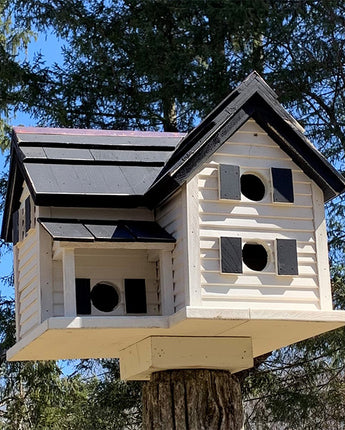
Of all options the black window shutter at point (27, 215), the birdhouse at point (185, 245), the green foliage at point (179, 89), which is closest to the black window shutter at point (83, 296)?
the birdhouse at point (185, 245)

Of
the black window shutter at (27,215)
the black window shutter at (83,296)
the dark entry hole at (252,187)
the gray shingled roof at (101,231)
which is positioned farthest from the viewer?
the black window shutter at (27,215)

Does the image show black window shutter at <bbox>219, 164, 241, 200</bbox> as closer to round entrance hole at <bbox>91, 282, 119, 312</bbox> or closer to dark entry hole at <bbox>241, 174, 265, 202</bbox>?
dark entry hole at <bbox>241, 174, 265, 202</bbox>

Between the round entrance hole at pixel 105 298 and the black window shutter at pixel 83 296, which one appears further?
the round entrance hole at pixel 105 298

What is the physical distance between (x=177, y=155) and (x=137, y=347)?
3.61 feet

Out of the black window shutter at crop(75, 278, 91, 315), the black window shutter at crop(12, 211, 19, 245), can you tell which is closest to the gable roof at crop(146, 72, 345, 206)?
the black window shutter at crop(75, 278, 91, 315)

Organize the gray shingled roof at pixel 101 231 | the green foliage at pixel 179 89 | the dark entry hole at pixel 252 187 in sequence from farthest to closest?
1. the green foliage at pixel 179 89
2. the dark entry hole at pixel 252 187
3. the gray shingled roof at pixel 101 231

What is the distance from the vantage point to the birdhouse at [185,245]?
5.20 m

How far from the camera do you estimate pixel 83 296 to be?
17.5 feet

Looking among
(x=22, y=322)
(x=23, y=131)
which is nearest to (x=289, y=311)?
(x=22, y=322)

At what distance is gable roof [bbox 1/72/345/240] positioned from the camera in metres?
5.38

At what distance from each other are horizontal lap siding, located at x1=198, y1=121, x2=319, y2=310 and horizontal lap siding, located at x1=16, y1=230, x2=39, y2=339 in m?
0.97

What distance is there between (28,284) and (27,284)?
0.02 m

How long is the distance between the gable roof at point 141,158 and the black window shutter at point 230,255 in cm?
40

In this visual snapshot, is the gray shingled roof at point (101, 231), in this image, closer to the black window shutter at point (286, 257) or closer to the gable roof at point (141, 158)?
the gable roof at point (141, 158)
